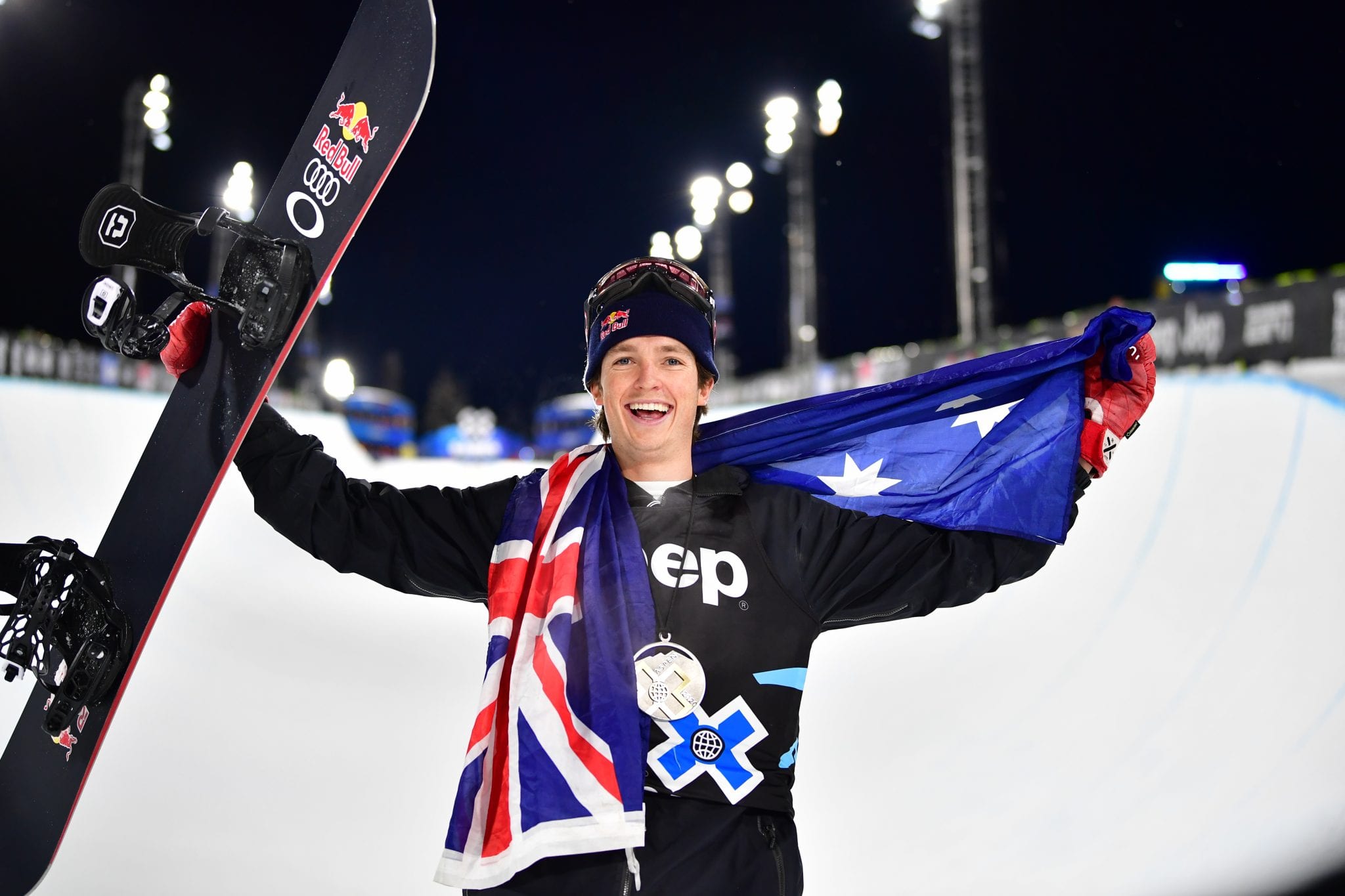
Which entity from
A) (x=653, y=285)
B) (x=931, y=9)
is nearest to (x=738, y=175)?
(x=931, y=9)

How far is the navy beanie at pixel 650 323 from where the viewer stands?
2129 millimetres

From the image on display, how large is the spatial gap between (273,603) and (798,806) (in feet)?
13.3

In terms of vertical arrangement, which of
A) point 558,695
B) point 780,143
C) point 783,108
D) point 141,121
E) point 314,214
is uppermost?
point 780,143

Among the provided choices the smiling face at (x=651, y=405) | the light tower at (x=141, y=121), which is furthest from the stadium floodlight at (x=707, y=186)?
the smiling face at (x=651, y=405)

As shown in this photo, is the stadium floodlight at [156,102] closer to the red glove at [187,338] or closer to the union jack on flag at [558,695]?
the red glove at [187,338]

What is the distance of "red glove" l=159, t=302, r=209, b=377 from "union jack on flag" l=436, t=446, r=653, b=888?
1.02m

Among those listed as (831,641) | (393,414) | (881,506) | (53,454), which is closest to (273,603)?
(53,454)

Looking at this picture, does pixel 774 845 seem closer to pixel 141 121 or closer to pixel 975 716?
pixel 975 716

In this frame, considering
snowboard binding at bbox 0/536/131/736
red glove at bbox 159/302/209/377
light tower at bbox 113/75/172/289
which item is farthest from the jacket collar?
light tower at bbox 113/75/172/289

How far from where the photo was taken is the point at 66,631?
2.33 meters

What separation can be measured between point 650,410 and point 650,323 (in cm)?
19

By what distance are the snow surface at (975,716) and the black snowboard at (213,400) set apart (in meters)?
0.82

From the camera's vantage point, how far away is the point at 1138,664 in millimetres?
4773

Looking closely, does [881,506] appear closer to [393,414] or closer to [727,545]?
[727,545]
